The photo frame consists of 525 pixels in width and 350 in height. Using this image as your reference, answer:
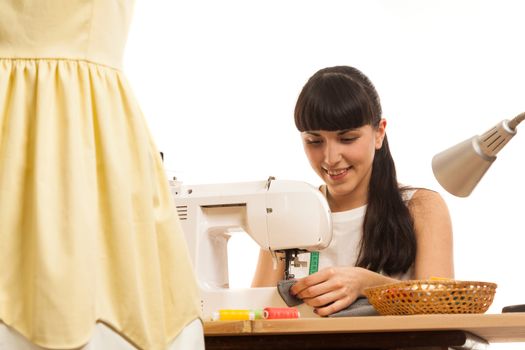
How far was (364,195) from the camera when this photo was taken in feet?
7.62

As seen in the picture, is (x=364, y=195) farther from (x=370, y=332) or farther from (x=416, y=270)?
(x=370, y=332)

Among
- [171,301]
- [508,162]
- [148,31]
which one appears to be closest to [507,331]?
[171,301]

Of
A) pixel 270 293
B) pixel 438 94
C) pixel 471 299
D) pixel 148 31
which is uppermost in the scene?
pixel 148 31

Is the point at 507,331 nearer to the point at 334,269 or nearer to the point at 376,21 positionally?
the point at 334,269

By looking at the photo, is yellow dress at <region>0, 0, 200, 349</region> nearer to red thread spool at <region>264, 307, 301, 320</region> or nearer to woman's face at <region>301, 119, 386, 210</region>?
red thread spool at <region>264, 307, 301, 320</region>

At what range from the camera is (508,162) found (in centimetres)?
343

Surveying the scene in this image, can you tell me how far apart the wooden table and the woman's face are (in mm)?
795

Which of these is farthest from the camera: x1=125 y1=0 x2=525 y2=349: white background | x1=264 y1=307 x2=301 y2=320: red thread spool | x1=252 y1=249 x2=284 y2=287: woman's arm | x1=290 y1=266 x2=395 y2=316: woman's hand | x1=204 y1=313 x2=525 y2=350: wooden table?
x1=125 y1=0 x2=525 y2=349: white background

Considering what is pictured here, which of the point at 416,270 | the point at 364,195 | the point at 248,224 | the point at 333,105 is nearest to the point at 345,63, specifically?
the point at 364,195

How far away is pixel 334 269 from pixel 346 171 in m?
0.53

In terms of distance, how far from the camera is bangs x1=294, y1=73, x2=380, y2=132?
2143 millimetres

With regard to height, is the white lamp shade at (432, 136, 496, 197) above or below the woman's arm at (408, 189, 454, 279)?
above

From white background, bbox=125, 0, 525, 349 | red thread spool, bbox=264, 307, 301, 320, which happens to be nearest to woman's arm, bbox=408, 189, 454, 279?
red thread spool, bbox=264, 307, 301, 320

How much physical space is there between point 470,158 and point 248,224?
0.71 metres
